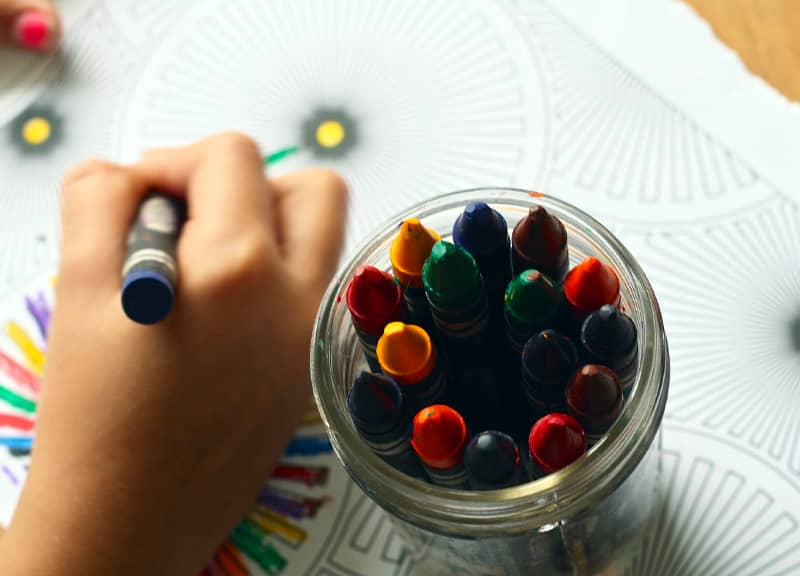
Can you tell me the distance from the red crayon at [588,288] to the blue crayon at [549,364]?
1 centimetres

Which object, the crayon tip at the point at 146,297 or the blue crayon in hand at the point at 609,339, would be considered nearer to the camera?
the blue crayon in hand at the point at 609,339

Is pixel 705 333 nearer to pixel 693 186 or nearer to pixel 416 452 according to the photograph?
pixel 693 186

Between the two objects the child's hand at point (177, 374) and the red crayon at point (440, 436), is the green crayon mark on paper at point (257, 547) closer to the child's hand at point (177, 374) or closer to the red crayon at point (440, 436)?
the child's hand at point (177, 374)

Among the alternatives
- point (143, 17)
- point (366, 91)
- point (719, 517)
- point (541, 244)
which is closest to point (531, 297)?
point (541, 244)

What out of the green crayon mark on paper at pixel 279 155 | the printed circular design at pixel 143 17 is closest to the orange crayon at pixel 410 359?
the green crayon mark on paper at pixel 279 155

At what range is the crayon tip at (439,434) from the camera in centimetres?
31

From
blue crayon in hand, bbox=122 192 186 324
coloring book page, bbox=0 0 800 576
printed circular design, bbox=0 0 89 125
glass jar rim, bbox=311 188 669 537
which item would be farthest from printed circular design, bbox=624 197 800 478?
printed circular design, bbox=0 0 89 125

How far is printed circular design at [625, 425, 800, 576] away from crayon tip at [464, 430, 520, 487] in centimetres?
14

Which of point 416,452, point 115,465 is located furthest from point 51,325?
point 416,452

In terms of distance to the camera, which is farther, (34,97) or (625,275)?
(34,97)

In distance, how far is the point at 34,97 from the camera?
0.59 m

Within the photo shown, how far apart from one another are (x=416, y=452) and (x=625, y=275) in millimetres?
101

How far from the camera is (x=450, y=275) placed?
1.02ft

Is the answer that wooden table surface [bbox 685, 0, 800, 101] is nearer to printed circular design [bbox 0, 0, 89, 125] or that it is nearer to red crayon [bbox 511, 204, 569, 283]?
red crayon [bbox 511, 204, 569, 283]
